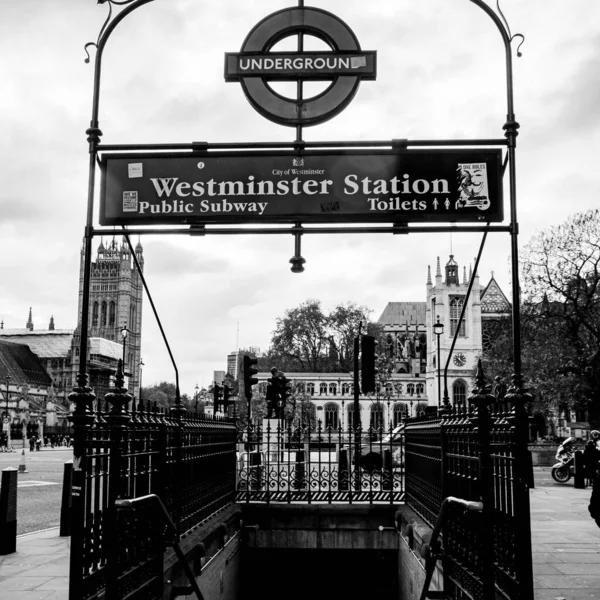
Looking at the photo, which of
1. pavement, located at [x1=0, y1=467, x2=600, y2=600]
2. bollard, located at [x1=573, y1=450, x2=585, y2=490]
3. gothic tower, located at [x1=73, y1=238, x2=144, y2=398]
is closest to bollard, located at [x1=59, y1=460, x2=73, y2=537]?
pavement, located at [x1=0, y1=467, x2=600, y2=600]

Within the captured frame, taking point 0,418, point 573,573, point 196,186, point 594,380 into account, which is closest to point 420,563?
point 573,573

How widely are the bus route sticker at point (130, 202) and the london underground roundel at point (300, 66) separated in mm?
1246

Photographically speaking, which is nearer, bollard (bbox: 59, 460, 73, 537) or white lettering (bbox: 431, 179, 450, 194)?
white lettering (bbox: 431, 179, 450, 194)

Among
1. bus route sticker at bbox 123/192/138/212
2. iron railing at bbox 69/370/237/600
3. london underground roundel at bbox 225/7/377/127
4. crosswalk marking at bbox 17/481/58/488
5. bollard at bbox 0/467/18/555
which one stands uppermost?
london underground roundel at bbox 225/7/377/127

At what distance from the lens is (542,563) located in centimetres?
799

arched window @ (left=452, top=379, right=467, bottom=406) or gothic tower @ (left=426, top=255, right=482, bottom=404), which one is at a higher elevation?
gothic tower @ (left=426, top=255, right=482, bottom=404)

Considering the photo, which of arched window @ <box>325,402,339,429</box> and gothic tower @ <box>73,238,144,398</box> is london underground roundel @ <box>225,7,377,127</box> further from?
gothic tower @ <box>73,238,144,398</box>

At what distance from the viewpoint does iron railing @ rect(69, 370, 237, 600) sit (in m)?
4.54

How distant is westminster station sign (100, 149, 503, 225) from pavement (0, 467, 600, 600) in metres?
3.42

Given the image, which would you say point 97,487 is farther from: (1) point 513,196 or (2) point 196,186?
(1) point 513,196

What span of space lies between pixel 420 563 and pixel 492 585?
3271mm

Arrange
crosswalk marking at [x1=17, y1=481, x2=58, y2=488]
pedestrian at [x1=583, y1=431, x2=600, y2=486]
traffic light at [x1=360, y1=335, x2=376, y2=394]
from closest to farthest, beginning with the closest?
pedestrian at [x1=583, y1=431, x2=600, y2=486] < traffic light at [x1=360, y1=335, x2=376, y2=394] < crosswalk marking at [x1=17, y1=481, x2=58, y2=488]

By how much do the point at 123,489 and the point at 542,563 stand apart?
16.5ft

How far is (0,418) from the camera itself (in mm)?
81812
